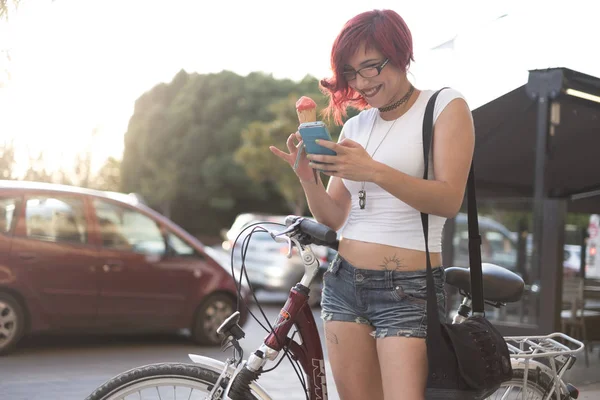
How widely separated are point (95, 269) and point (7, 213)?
946 mm

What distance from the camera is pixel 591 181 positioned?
757 cm

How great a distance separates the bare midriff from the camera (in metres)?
2.34

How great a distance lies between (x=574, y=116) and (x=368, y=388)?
474 centimetres

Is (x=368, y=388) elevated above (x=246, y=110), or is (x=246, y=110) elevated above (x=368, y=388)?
(x=246, y=110)

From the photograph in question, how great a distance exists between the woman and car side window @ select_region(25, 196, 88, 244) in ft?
17.8

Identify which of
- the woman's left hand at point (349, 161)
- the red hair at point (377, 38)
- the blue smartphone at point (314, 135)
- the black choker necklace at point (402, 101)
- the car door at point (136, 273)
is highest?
the red hair at point (377, 38)

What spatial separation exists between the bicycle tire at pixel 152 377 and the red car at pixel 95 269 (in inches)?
210

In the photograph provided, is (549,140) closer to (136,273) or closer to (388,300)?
(136,273)

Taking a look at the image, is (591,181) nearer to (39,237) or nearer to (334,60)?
(39,237)

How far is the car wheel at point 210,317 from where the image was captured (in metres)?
8.38

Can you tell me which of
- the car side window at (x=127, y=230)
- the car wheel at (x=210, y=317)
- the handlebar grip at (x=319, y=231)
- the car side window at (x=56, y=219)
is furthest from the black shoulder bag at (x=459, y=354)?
the car wheel at (x=210, y=317)

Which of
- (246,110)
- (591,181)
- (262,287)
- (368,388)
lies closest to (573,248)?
(591,181)

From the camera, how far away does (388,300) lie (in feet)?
7.63

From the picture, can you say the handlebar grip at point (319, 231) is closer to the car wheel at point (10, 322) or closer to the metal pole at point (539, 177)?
the metal pole at point (539, 177)
